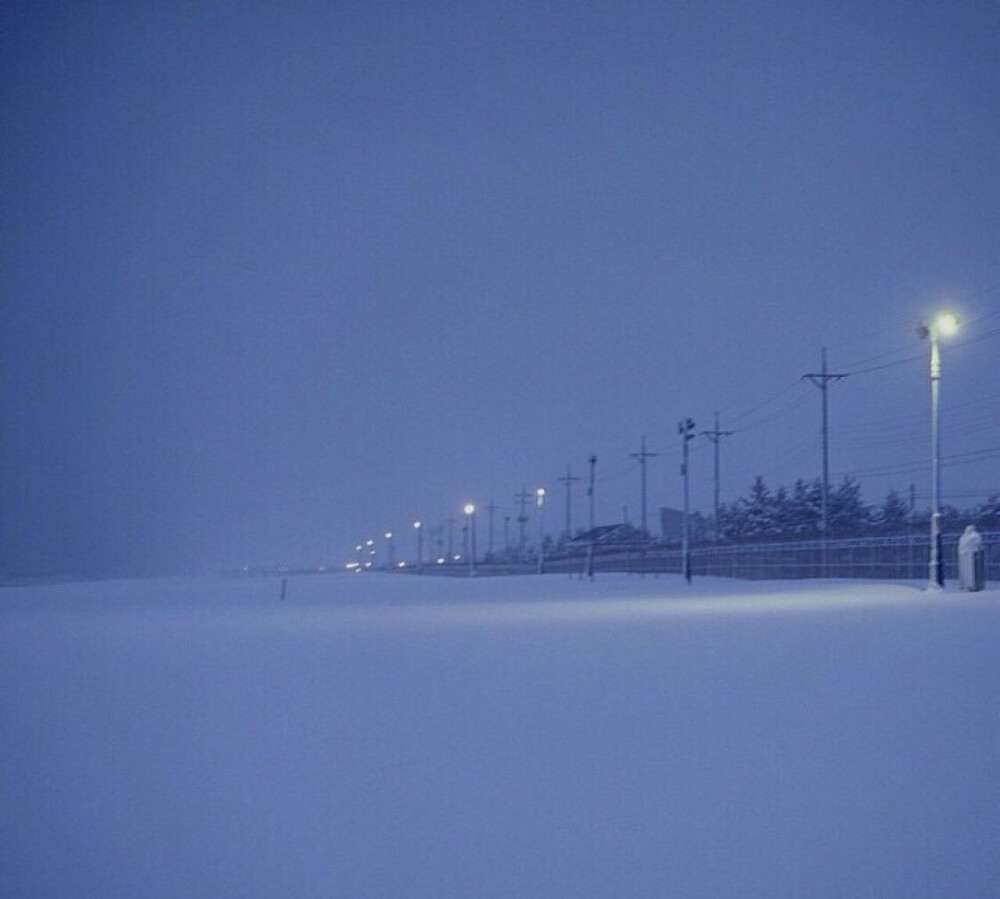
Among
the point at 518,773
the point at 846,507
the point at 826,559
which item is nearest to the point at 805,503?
the point at 846,507

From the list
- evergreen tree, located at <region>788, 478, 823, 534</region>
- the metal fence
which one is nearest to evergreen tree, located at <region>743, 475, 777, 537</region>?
evergreen tree, located at <region>788, 478, 823, 534</region>

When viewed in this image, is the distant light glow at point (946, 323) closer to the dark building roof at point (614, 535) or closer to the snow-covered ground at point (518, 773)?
the snow-covered ground at point (518, 773)

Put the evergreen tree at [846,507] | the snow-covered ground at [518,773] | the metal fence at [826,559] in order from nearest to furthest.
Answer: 1. the snow-covered ground at [518,773]
2. the metal fence at [826,559]
3. the evergreen tree at [846,507]

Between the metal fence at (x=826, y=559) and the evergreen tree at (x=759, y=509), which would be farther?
the evergreen tree at (x=759, y=509)

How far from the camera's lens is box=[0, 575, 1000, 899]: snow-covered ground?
5.28 metres

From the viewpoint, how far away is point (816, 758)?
6.94m

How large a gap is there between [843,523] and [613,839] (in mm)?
81396

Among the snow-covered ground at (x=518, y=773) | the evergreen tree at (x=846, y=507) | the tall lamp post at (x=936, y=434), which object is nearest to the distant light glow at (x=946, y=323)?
the tall lamp post at (x=936, y=434)

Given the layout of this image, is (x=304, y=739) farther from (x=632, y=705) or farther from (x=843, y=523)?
(x=843, y=523)

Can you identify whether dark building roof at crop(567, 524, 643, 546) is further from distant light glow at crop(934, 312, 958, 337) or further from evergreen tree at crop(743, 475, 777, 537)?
distant light glow at crop(934, 312, 958, 337)

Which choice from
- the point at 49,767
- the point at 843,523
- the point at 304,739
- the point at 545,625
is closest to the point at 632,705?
the point at 304,739

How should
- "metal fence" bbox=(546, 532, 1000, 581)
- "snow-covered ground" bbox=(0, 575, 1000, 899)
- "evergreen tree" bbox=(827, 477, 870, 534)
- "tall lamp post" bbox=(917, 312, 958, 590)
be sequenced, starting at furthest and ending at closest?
1. "evergreen tree" bbox=(827, 477, 870, 534)
2. "metal fence" bbox=(546, 532, 1000, 581)
3. "tall lamp post" bbox=(917, 312, 958, 590)
4. "snow-covered ground" bbox=(0, 575, 1000, 899)

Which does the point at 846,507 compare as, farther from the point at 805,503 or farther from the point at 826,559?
the point at 826,559

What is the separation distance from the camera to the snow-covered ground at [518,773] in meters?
5.28
